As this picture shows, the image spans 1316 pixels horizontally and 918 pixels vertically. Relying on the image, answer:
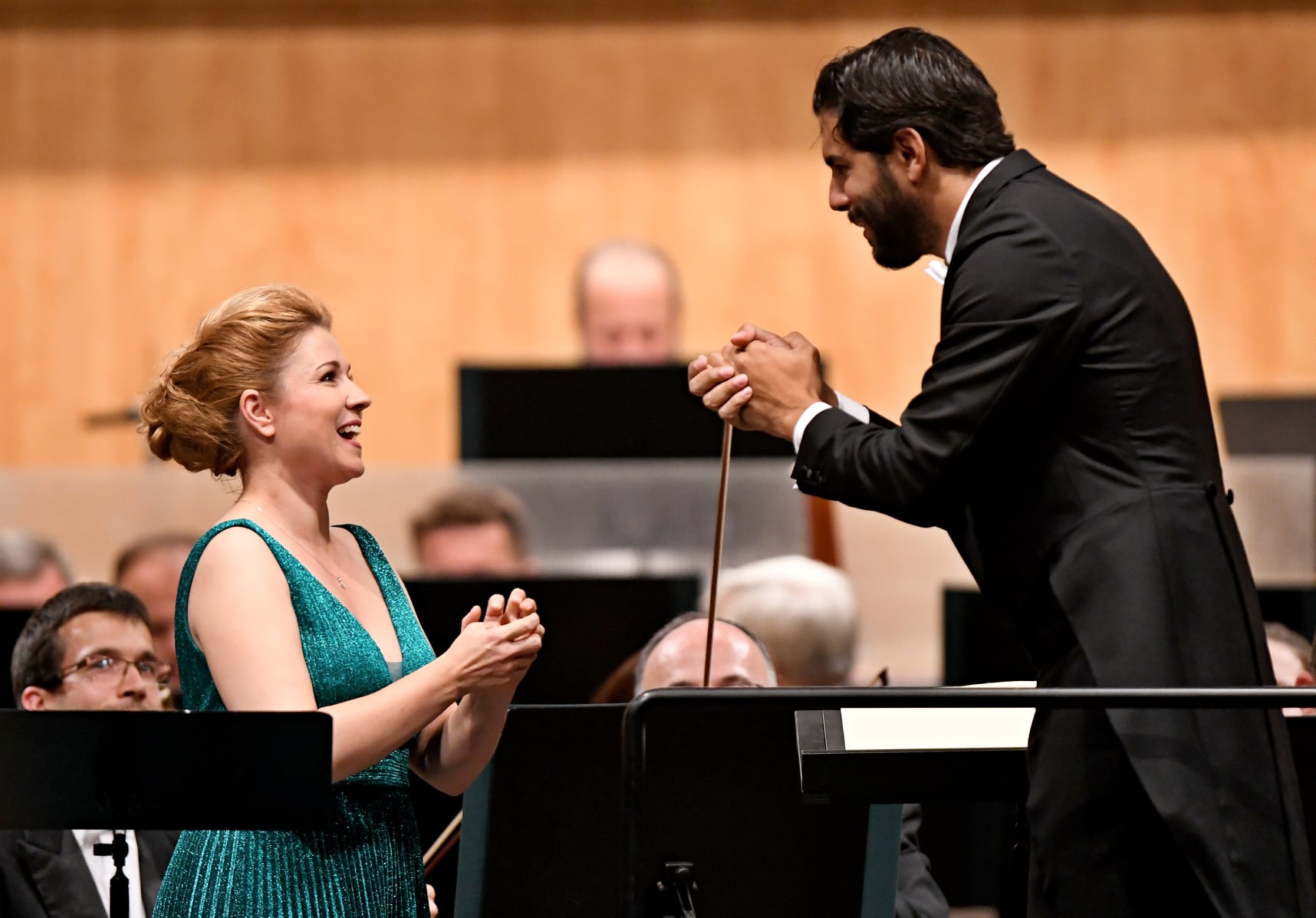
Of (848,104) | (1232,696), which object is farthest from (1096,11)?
(1232,696)

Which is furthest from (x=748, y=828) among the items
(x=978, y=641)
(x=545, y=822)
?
(x=978, y=641)

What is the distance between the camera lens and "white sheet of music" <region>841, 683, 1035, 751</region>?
2.14 metres

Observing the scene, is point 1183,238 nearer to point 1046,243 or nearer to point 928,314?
point 928,314

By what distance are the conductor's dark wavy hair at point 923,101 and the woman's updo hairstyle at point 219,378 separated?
741 mm

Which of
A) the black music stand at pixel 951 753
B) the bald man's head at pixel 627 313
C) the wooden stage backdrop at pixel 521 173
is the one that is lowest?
the black music stand at pixel 951 753

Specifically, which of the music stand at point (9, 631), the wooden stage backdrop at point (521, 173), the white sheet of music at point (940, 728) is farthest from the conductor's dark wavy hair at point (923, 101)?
the wooden stage backdrop at point (521, 173)

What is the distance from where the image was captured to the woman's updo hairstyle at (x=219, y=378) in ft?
7.07

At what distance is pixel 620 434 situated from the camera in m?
4.13

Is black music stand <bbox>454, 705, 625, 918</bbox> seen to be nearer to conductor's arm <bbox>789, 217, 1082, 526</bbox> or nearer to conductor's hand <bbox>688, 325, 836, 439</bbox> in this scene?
conductor's hand <bbox>688, 325, 836, 439</bbox>

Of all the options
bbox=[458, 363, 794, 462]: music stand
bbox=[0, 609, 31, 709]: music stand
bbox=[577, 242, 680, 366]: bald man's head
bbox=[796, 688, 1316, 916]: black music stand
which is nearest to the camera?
bbox=[796, 688, 1316, 916]: black music stand

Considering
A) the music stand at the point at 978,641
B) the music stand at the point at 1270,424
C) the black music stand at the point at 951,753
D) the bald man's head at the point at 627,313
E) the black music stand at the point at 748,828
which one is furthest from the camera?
the bald man's head at the point at 627,313

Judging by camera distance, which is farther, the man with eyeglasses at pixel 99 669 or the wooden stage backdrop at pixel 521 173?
the wooden stage backdrop at pixel 521 173

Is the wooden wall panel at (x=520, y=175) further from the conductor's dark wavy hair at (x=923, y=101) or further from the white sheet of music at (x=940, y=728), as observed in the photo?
the conductor's dark wavy hair at (x=923, y=101)

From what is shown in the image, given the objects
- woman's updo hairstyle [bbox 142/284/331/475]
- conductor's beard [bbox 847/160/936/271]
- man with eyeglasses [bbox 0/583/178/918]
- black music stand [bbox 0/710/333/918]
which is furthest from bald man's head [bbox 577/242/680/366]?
black music stand [bbox 0/710/333/918]
